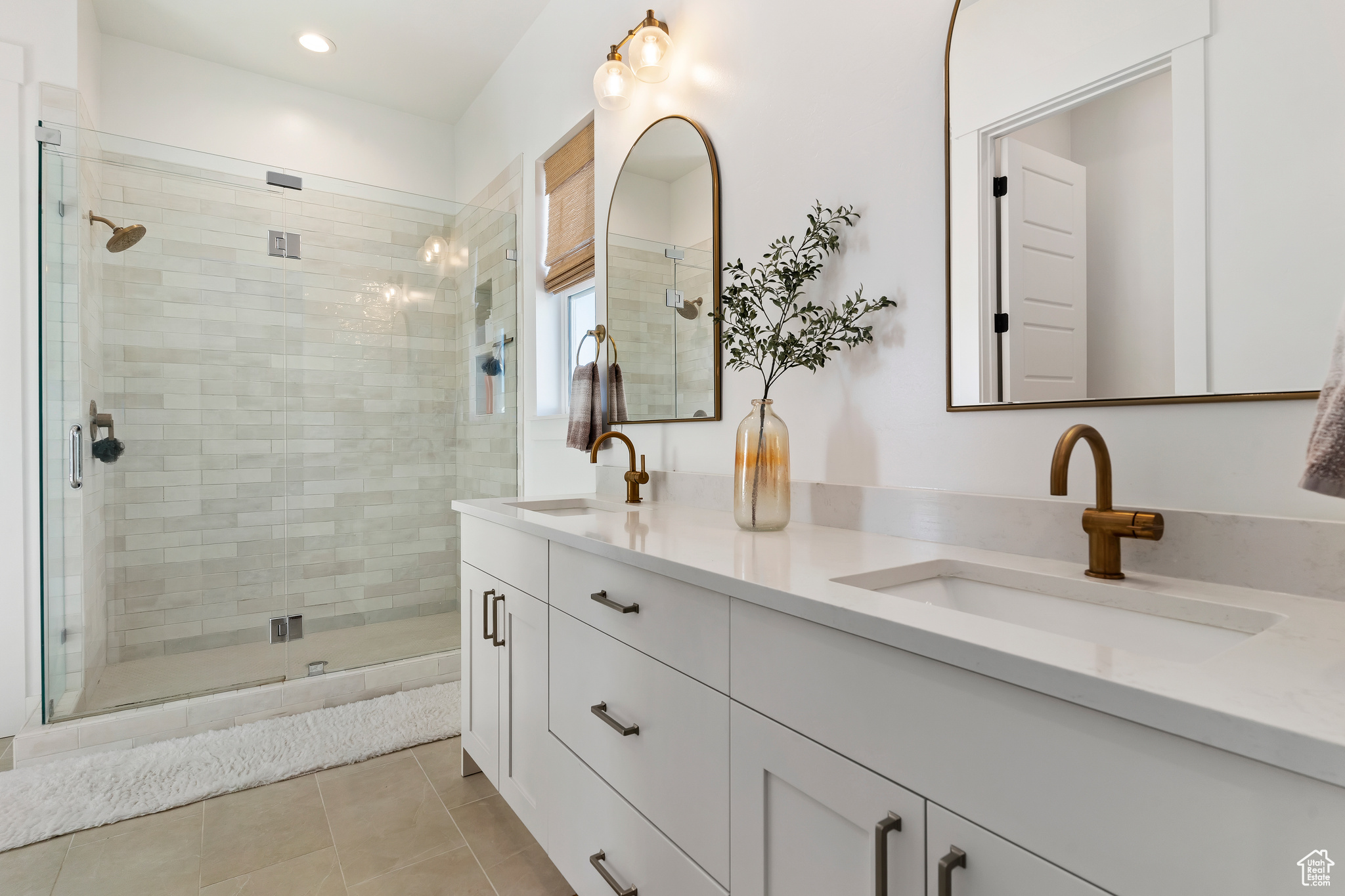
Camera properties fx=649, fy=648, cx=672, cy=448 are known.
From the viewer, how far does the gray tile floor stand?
144 centimetres

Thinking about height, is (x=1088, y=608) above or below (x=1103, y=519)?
below

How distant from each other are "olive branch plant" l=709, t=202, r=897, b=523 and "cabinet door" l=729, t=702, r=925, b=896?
21.8 inches

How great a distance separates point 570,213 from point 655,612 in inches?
76.3

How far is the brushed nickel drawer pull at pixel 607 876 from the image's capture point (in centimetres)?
108

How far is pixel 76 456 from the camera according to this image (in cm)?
207

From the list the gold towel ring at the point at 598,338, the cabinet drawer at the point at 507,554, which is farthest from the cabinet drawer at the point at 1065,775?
the gold towel ring at the point at 598,338

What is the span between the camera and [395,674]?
8.23 feet

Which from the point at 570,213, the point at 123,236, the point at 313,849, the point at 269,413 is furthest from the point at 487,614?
the point at 123,236

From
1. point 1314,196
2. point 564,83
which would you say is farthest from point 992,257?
point 564,83

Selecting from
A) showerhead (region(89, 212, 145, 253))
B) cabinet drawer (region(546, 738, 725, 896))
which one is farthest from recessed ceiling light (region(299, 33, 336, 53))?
cabinet drawer (region(546, 738, 725, 896))

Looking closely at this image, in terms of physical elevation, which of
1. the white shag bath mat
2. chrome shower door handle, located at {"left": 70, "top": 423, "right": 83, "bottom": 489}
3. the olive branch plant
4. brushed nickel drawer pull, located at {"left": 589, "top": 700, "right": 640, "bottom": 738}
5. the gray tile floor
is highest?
the olive branch plant

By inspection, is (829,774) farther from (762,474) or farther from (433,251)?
(433,251)

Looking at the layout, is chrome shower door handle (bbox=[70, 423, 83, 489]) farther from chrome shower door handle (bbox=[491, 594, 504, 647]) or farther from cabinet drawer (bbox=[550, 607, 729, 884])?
A: cabinet drawer (bbox=[550, 607, 729, 884])

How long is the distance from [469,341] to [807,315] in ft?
6.21
